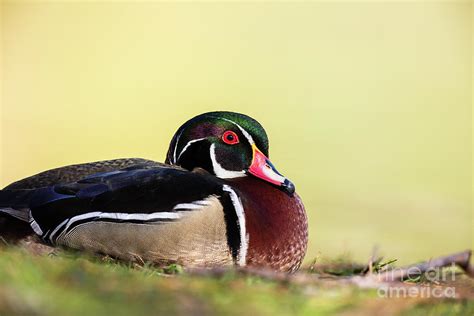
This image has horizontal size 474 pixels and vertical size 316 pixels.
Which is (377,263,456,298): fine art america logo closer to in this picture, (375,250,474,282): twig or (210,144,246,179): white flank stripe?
(375,250,474,282): twig

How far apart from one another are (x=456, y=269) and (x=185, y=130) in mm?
1915

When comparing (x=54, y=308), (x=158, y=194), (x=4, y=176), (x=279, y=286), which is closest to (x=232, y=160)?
(x=158, y=194)

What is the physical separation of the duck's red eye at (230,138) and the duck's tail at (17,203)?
44.6 inches

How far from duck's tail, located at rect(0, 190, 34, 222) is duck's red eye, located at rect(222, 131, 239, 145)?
44.6 inches

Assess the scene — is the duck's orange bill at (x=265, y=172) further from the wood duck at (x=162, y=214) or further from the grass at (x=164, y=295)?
the grass at (x=164, y=295)

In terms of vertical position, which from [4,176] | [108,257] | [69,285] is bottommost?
[4,176]

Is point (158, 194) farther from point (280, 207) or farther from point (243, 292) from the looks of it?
point (243, 292)

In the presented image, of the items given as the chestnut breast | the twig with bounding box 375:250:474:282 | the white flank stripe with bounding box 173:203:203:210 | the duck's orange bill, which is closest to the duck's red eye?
the duck's orange bill

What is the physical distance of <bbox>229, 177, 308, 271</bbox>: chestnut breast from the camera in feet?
14.3

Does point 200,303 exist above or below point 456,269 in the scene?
above

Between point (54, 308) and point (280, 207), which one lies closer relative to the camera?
point (54, 308)

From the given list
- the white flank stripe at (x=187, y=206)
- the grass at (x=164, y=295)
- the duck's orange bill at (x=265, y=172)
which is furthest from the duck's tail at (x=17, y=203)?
the duck's orange bill at (x=265, y=172)

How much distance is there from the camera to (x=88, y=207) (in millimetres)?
4203

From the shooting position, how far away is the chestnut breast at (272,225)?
14.3ft
